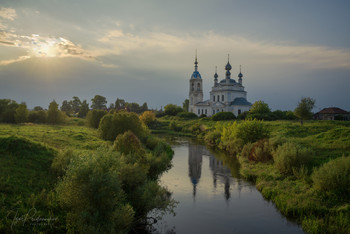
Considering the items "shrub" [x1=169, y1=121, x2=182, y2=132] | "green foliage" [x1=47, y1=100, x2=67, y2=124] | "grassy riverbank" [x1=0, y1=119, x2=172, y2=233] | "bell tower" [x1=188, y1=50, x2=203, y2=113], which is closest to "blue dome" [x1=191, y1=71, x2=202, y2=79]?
"bell tower" [x1=188, y1=50, x2=203, y2=113]

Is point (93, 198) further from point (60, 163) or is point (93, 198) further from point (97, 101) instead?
point (97, 101)

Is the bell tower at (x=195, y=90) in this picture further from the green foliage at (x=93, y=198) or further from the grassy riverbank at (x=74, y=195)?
A: the green foliage at (x=93, y=198)

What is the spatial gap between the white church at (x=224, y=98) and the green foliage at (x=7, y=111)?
2419 inches

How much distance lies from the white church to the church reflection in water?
53.3m

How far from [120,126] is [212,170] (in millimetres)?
13057

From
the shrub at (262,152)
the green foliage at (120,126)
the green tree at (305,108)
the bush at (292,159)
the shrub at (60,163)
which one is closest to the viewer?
the shrub at (60,163)

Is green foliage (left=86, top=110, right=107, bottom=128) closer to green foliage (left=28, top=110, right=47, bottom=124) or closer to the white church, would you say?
green foliage (left=28, top=110, right=47, bottom=124)

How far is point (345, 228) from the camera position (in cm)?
1285

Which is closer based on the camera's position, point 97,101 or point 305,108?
point 305,108

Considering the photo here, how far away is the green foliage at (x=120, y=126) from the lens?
109ft

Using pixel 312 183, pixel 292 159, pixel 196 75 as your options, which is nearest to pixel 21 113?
pixel 292 159

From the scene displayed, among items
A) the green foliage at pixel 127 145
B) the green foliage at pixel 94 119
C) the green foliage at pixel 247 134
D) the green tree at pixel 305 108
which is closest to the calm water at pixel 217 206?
the green foliage at pixel 127 145

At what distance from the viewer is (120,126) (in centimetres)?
3344

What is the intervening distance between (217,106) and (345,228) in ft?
263
